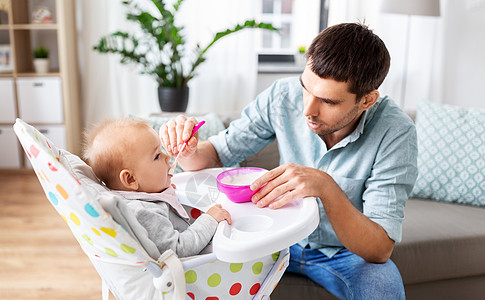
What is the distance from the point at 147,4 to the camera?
3.42m

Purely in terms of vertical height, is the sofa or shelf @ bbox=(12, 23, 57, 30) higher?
shelf @ bbox=(12, 23, 57, 30)

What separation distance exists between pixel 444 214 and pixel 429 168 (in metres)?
0.22

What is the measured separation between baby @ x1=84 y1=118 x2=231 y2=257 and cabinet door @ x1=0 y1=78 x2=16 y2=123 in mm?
2556

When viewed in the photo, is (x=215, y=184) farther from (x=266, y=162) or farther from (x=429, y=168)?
(x=429, y=168)

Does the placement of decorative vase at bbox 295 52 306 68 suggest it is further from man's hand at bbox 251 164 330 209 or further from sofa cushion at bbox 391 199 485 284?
man's hand at bbox 251 164 330 209

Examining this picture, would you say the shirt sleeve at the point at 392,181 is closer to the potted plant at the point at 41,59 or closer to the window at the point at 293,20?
the window at the point at 293,20

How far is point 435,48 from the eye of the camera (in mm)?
3574

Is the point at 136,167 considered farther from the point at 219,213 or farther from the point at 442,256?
the point at 442,256

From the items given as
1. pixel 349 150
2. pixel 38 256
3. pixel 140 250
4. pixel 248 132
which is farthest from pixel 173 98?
pixel 140 250

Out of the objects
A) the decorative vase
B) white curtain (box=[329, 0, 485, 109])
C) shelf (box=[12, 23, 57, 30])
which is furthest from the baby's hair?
white curtain (box=[329, 0, 485, 109])

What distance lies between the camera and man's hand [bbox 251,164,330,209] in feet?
3.55

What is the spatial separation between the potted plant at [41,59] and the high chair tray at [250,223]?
2.59 m

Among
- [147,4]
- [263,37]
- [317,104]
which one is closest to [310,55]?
[317,104]

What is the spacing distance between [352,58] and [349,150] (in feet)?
1.01
